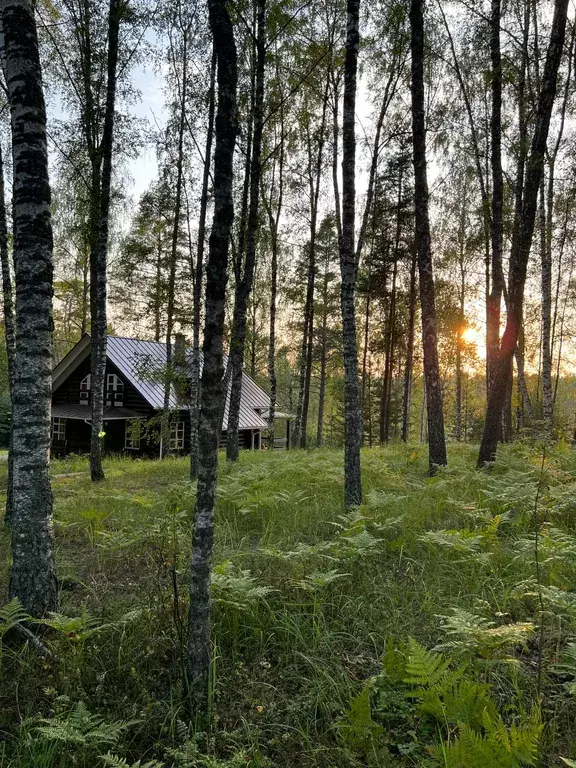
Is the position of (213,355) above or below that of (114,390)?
below

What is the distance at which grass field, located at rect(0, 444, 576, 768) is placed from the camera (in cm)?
223

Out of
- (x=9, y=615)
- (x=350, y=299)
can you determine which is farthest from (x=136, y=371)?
(x=9, y=615)

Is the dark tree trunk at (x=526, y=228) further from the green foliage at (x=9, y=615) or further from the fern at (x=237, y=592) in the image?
the green foliage at (x=9, y=615)

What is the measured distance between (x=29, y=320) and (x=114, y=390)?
1956cm

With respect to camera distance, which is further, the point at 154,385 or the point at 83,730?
the point at 154,385

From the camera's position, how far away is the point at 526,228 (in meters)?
7.88

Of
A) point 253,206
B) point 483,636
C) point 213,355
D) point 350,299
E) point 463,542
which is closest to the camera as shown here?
point 483,636

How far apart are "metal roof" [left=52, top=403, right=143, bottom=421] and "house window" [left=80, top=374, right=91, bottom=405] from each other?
0.36 meters

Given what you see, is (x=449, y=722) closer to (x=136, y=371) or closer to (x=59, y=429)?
(x=136, y=371)

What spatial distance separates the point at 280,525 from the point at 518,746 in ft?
13.4

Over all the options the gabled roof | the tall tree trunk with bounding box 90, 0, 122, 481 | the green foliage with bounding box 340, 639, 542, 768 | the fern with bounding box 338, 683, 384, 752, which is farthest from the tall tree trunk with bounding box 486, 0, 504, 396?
the gabled roof

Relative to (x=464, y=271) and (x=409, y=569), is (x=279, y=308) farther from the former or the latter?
(x=409, y=569)

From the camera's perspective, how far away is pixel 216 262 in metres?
2.83

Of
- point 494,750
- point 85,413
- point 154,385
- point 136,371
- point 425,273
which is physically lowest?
point 494,750
